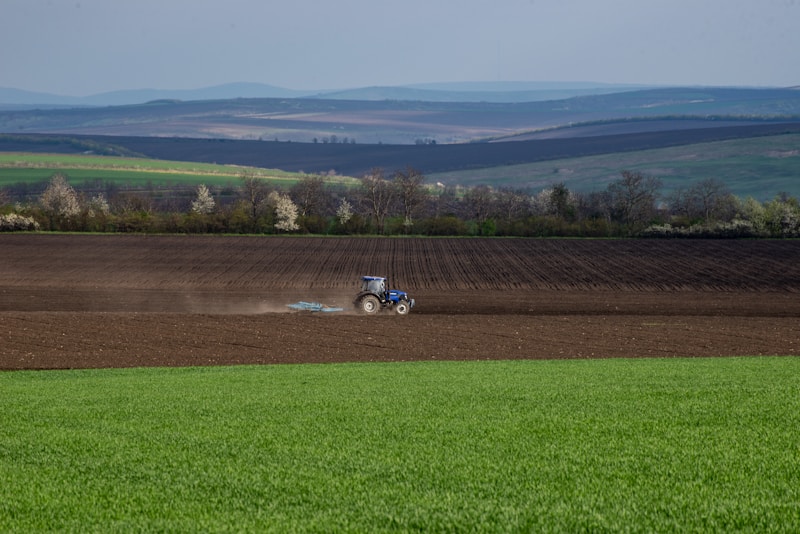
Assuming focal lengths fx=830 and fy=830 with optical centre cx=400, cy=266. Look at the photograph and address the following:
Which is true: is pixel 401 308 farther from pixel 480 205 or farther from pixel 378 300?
pixel 480 205

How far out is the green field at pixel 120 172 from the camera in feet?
436

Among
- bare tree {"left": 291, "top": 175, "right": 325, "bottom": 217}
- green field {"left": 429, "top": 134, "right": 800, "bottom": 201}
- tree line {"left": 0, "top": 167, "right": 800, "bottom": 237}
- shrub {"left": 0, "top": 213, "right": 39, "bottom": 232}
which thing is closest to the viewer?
tree line {"left": 0, "top": 167, "right": 800, "bottom": 237}

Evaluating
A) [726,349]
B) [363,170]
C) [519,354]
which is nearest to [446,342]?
[519,354]

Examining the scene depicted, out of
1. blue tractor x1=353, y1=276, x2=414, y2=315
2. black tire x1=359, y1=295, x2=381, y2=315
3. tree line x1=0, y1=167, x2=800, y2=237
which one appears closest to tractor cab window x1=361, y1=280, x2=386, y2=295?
blue tractor x1=353, y1=276, x2=414, y2=315

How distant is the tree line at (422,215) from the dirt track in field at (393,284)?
189 inches

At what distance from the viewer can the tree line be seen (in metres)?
68.4

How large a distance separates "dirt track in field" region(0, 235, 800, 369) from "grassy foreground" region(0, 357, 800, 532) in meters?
9.74

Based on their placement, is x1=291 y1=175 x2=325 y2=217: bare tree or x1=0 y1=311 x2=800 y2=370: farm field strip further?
x1=291 y1=175 x2=325 y2=217: bare tree

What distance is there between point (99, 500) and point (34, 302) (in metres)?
33.2

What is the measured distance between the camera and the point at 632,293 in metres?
44.7

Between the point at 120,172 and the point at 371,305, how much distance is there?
121600 millimetres

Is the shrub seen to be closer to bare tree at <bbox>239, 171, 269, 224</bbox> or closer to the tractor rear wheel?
bare tree at <bbox>239, 171, 269, 224</bbox>

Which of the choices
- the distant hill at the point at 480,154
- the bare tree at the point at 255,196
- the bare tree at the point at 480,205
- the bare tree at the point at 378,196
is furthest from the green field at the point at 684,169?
the bare tree at the point at 255,196

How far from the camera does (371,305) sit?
37.3 meters
